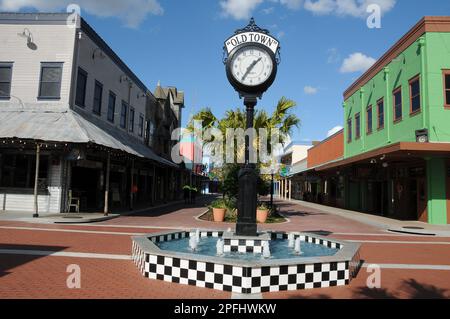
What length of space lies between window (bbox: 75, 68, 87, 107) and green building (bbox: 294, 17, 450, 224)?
16466mm

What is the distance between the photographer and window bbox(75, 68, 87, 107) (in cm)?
2006

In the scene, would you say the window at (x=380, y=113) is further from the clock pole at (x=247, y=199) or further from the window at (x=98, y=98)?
the clock pole at (x=247, y=199)

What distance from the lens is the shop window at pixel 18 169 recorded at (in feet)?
61.2

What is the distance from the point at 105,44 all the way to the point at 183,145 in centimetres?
3279

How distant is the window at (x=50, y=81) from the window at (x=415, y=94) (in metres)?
18.9

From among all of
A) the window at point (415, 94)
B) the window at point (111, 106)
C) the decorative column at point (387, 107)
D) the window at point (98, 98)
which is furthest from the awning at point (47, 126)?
the decorative column at point (387, 107)

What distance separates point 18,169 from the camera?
61.5ft

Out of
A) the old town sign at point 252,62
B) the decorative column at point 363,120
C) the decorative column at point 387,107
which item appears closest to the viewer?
the old town sign at point 252,62

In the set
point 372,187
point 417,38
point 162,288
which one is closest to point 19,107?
point 162,288

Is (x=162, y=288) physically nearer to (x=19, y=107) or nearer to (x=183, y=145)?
(x=19, y=107)

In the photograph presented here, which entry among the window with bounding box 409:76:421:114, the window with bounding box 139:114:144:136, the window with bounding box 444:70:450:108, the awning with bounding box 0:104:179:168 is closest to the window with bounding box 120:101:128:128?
the window with bounding box 139:114:144:136

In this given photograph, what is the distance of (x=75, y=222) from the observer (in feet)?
50.0

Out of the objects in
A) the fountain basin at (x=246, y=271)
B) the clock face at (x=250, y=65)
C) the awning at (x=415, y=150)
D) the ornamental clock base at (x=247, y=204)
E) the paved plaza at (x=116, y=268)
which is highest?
the clock face at (x=250, y=65)

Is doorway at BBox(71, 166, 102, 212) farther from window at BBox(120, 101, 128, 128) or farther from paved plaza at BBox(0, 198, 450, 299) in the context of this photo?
paved plaza at BBox(0, 198, 450, 299)
